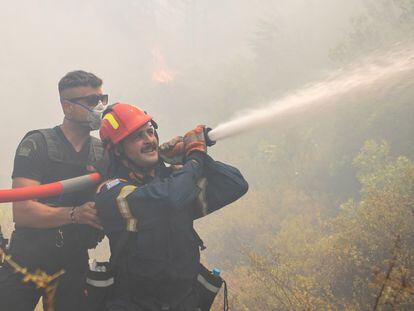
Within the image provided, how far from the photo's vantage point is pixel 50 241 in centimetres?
315

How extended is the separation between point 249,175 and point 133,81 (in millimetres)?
27948

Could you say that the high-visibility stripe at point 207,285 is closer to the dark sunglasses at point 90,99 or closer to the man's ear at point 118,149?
the man's ear at point 118,149

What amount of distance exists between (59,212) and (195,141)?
142 cm

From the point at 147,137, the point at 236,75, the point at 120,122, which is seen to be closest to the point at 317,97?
the point at 147,137

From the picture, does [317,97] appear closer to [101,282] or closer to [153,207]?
[153,207]

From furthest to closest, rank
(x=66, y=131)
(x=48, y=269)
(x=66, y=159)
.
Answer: (x=66, y=131)
(x=66, y=159)
(x=48, y=269)

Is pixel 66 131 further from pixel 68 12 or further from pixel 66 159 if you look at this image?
pixel 68 12

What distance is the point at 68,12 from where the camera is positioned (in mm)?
65312

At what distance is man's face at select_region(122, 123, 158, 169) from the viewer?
261cm

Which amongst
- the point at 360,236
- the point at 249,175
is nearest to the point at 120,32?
the point at 249,175

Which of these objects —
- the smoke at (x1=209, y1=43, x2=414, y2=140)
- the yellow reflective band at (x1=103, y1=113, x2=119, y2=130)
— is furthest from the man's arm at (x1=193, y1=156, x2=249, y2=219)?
the yellow reflective band at (x1=103, y1=113, x2=119, y2=130)

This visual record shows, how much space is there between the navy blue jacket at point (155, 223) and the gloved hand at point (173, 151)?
26cm

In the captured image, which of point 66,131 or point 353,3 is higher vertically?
point 353,3

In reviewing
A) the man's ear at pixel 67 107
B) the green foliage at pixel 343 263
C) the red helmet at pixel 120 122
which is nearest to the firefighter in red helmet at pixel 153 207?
the red helmet at pixel 120 122
